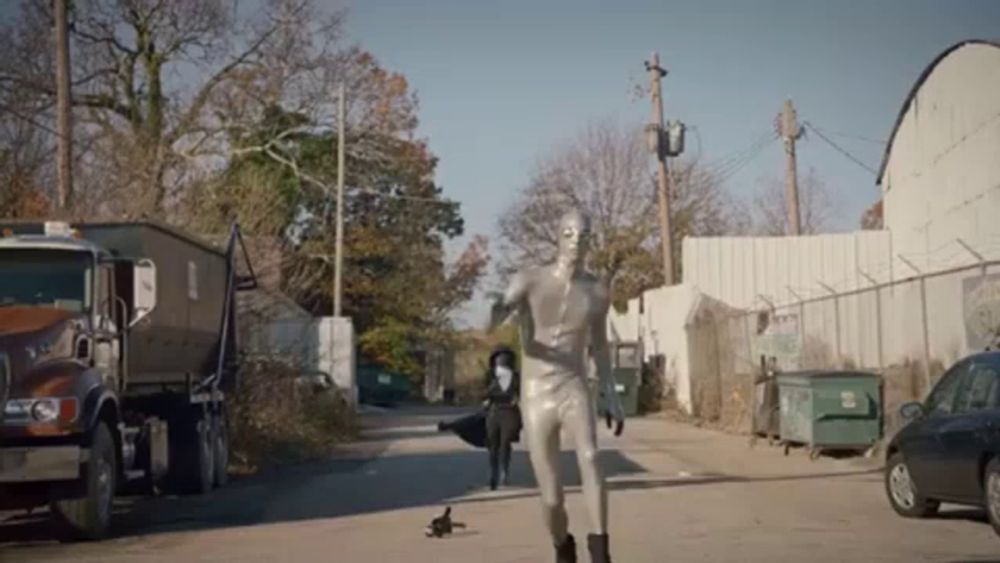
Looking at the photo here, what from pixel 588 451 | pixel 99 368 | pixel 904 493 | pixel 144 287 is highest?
pixel 144 287

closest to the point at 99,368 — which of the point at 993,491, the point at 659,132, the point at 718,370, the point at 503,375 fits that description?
the point at 503,375

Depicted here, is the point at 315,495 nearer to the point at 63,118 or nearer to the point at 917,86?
the point at 63,118

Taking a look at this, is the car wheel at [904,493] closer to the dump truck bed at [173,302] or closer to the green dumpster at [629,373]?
the dump truck bed at [173,302]

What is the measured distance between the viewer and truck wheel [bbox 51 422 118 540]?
14.8m

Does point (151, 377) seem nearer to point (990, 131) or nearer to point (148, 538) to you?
point (148, 538)

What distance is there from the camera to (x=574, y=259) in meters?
9.93

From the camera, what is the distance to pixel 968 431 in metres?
13.9

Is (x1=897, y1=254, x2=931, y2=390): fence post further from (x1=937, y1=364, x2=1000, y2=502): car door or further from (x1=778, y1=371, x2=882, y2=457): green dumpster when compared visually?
(x1=937, y1=364, x2=1000, y2=502): car door

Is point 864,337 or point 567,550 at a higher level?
point 864,337

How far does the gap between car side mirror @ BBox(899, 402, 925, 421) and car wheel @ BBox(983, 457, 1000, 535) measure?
201cm

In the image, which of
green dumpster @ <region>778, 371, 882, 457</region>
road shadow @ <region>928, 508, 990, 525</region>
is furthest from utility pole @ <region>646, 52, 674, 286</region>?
road shadow @ <region>928, 508, 990, 525</region>

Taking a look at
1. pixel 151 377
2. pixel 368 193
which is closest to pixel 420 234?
pixel 368 193

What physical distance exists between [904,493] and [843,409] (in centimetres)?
850

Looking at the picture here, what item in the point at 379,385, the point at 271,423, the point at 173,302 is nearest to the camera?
the point at 173,302
